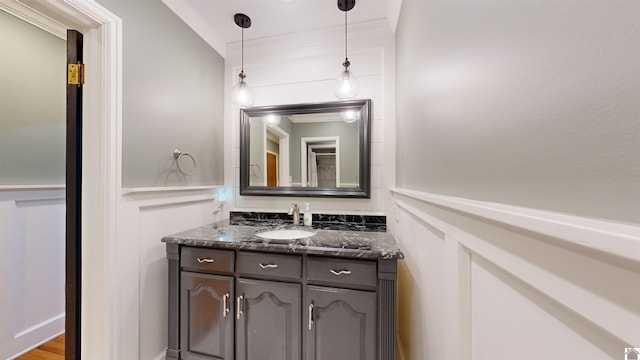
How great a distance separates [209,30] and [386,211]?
1.98m

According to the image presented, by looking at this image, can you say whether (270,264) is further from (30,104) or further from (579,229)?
(30,104)

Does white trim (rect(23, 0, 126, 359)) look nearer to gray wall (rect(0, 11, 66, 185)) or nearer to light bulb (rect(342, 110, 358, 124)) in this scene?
gray wall (rect(0, 11, 66, 185))

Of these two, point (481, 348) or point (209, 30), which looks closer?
point (481, 348)

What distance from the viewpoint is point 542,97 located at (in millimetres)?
332

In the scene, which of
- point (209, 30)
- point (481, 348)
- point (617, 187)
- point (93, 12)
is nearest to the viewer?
point (617, 187)

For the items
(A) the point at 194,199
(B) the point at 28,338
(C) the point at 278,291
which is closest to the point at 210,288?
(C) the point at 278,291

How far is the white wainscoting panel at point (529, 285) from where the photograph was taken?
216mm

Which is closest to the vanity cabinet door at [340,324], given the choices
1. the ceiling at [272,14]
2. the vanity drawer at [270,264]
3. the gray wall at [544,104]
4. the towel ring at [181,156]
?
the vanity drawer at [270,264]

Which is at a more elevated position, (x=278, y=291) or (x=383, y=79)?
(x=383, y=79)

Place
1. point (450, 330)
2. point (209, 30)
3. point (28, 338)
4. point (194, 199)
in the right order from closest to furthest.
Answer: point (450, 330), point (28, 338), point (194, 199), point (209, 30)

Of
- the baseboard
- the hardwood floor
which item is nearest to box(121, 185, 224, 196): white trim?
the baseboard

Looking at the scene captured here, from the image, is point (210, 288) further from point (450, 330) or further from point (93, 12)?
point (93, 12)

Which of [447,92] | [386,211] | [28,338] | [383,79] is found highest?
[383,79]

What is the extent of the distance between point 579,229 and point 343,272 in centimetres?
102
